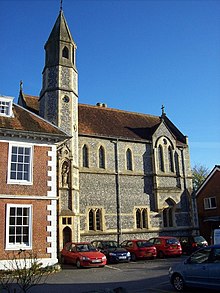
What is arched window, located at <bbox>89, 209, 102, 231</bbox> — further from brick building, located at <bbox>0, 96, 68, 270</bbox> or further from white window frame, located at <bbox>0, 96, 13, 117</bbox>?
white window frame, located at <bbox>0, 96, 13, 117</bbox>

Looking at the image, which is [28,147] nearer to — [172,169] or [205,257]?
[205,257]

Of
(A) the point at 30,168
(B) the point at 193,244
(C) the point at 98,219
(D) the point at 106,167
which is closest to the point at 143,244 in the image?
(B) the point at 193,244

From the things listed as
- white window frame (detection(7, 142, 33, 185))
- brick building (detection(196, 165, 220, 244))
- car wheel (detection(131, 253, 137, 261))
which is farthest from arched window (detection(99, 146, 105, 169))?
brick building (detection(196, 165, 220, 244))

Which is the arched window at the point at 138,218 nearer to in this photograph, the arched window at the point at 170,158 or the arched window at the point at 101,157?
the arched window at the point at 101,157

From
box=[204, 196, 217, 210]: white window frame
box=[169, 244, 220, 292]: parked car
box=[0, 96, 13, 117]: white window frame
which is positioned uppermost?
box=[0, 96, 13, 117]: white window frame

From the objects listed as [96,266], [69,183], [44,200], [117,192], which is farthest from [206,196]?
[44,200]

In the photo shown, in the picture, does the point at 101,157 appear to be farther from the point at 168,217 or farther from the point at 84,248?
the point at 84,248

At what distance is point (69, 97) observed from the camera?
26906 mm

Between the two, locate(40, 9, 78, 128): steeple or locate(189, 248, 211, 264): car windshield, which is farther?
locate(40, 9, 78, 128): steeple

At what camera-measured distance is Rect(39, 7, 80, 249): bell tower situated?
23938 mm

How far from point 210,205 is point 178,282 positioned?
2573 cm

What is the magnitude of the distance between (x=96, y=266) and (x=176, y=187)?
15186 millimetres

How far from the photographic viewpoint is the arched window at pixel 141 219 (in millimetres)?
29312

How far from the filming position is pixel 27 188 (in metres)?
17.4
